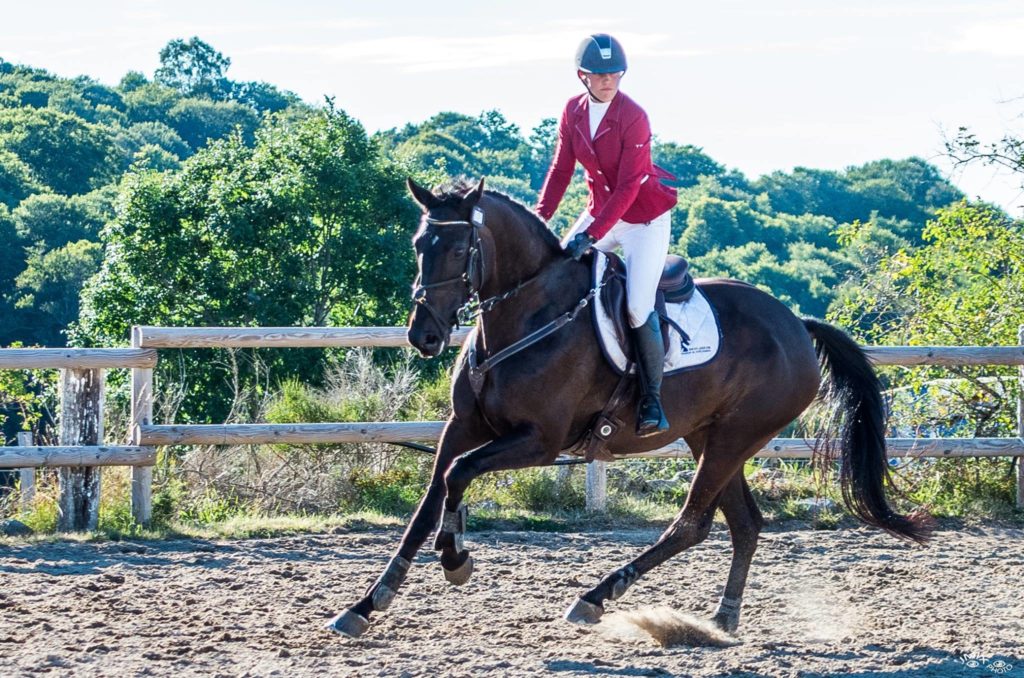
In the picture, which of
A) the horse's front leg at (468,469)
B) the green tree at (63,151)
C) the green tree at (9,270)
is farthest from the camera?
the green tree at (63,151)

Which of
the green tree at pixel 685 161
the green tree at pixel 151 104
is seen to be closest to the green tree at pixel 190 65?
the green tree at pixel 151 104

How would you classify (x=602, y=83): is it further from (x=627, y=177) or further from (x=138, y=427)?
(x=138, y=427)

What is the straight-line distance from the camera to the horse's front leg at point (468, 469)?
18.6 feet

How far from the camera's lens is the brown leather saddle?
6.18 meters

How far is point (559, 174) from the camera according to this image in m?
6.29

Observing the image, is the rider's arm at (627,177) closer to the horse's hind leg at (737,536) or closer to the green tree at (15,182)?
the horse's hind leg at (737,536)

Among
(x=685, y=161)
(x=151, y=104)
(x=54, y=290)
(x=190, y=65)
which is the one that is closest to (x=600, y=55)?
(x=54, y=290)

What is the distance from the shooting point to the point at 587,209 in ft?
21.2

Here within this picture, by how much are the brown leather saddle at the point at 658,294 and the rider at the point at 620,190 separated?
43mm

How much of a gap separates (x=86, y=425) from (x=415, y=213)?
17.0m

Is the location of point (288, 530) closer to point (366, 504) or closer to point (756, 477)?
point (366, 504)

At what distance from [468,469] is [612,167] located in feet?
5.61

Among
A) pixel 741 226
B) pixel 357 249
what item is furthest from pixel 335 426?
pixel 741 226

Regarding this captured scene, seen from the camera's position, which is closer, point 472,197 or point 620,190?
point 472,197
